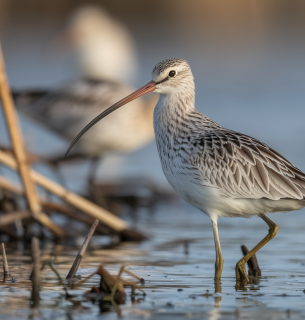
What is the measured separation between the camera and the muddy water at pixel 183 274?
220 inches

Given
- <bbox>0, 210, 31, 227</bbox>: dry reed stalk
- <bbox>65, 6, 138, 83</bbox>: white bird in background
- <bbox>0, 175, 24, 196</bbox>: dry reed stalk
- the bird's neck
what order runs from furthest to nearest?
<bbox>65, 6, 138, 83</bbox>: white bird in background
<bbox>0, 175, 24, 196</bbox>: dry reed stalk
<bbox>0, 210, 31, 227</bbox>: dry reed stalk
the bird's neck

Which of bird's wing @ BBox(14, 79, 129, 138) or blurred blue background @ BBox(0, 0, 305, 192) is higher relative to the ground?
blurred blue background @ BBox(0, 0, 305, 192)

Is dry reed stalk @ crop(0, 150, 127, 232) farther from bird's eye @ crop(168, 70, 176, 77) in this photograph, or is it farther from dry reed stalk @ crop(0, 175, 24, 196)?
bird's eye @ crop(168, 70, 176, 77)

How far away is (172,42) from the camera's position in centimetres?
3841

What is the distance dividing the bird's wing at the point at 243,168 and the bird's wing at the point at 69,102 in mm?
5775

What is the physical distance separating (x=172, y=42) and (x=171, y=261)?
31.3m

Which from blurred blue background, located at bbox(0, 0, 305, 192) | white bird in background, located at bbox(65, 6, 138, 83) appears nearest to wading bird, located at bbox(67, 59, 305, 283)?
blurred blue background, located at bbox(0, 0, 305, 192)

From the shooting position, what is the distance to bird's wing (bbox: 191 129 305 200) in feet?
23.1

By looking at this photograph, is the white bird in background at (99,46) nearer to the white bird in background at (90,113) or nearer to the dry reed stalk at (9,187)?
the white bird in background at (90,113)

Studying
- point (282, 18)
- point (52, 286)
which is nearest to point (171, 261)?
point (52, 286)

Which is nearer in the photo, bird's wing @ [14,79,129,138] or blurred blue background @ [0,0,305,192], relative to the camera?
bird's wing @ [14,79,129,138]

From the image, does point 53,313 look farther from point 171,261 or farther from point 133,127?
point 133,127

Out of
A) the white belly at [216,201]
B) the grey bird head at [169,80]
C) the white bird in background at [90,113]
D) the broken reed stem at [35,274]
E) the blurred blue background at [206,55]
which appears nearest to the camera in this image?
the broken reed stem at [35,274]

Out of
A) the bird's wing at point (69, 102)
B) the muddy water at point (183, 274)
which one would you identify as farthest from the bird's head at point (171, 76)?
the bird's wing at point (69, 102)
